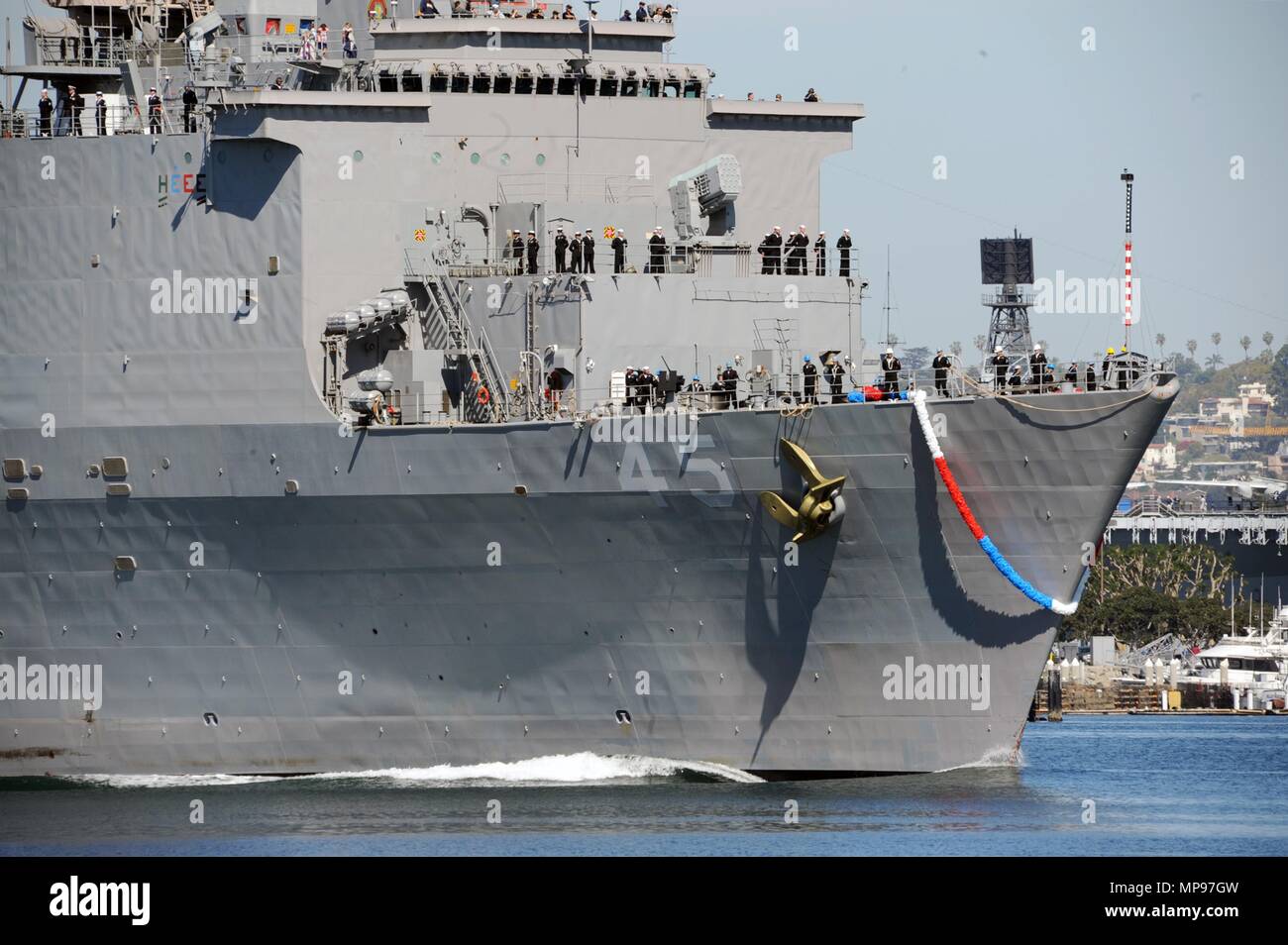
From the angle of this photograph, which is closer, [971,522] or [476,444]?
[971,522]

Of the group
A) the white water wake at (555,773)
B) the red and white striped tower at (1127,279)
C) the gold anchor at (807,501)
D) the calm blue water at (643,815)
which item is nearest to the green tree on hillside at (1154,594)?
the red and white striped tower at (1127,279)

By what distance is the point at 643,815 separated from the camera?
3028 centimetres

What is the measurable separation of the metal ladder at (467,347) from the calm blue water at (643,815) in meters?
5.94

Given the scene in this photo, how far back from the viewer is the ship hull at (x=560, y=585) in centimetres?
3167

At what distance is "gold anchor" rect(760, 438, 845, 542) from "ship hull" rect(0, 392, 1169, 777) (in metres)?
0.29

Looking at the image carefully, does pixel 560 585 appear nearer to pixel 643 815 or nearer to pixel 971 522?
pixel 643 815

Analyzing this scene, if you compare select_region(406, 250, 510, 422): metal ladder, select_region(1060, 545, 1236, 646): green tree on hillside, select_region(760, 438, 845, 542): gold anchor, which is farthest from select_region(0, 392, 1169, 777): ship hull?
select_region(1060, 545, 1236, 646): green tree on hillside

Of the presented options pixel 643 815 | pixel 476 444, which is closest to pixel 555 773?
pixel 643 815

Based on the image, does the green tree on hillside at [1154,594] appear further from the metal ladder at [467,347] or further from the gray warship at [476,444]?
the metal ladder at [467,347]

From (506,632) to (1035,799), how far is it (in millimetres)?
8595

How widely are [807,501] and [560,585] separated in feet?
14.2

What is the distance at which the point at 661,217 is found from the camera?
36531 mm

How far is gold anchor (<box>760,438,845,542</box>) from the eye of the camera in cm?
3128

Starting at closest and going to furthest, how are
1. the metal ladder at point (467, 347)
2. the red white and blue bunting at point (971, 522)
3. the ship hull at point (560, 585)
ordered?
the red white and blue bunting at point (971, 522), the ship hull at point (560, 585), the metal ladder at point (467, 347)
